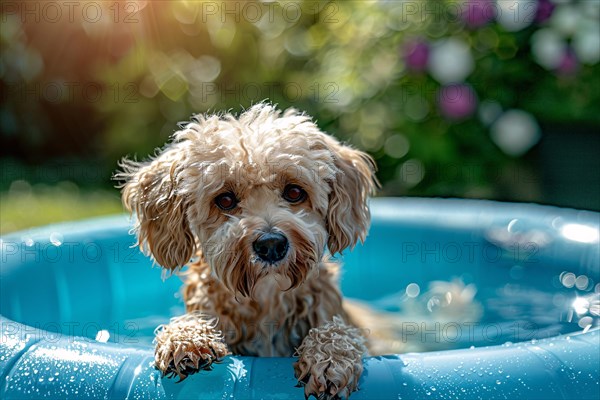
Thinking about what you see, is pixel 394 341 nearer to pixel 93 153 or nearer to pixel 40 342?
pixel 40 342

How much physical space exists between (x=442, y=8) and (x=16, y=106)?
266 inches

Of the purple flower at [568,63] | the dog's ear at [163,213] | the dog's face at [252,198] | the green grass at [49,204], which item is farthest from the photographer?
the green grass at [49,204]

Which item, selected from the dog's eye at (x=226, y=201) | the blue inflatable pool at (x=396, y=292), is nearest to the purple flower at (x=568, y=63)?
the blue inflatable pool at (x=396, y=292)

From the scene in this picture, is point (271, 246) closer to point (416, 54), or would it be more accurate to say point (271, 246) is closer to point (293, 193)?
point (293, 193)

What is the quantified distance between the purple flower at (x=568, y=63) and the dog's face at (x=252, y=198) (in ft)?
16.5

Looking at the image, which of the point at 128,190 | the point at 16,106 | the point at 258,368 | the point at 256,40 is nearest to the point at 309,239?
the point at 258,368

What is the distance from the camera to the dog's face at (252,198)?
3.57 m

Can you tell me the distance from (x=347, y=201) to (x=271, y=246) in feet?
2.35

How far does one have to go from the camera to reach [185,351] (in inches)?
131

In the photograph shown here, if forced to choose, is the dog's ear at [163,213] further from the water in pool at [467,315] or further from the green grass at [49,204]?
the green grass at [49,204]

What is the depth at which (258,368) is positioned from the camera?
3.21 m

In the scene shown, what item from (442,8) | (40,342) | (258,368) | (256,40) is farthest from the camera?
(256,40)

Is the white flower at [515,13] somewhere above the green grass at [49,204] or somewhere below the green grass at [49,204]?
above

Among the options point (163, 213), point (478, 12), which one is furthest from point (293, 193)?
point (478, 12)
